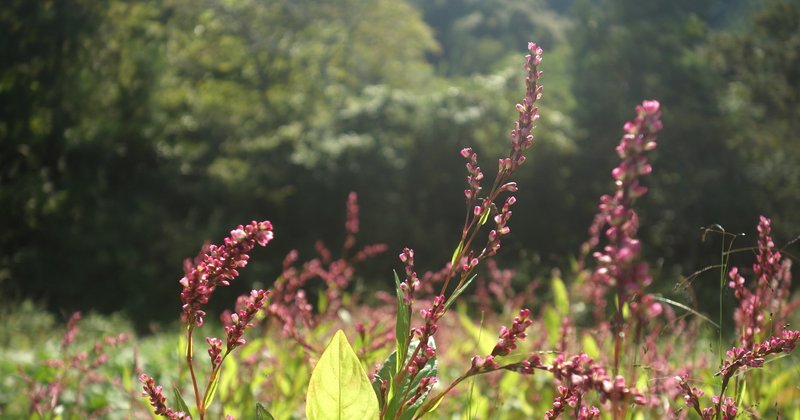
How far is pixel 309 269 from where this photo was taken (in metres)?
2.72

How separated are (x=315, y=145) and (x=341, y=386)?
41.0ft

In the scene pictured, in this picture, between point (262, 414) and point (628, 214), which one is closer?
point (628, 214)

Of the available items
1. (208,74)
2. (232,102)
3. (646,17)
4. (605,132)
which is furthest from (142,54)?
(646,17)

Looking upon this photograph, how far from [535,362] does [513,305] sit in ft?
10.2

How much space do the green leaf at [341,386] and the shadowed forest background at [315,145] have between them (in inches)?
316

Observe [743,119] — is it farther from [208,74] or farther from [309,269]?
[309,269]

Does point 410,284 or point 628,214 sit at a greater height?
point 410,284

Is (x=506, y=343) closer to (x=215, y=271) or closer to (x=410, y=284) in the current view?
(x=410, y=284)

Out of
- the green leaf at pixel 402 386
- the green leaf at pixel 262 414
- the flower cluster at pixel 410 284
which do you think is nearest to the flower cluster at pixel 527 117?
the flower cluster at pixel 410 284

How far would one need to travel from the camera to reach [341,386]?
3.41 ft

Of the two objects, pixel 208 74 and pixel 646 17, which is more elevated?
pixel 208 74

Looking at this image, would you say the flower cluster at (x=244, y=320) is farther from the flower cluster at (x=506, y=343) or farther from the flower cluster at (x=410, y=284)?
the flower cluster at (x=506, y=343)

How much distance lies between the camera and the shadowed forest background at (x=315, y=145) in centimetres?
1066

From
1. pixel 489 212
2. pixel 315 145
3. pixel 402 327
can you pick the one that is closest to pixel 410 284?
pixel 402 327
